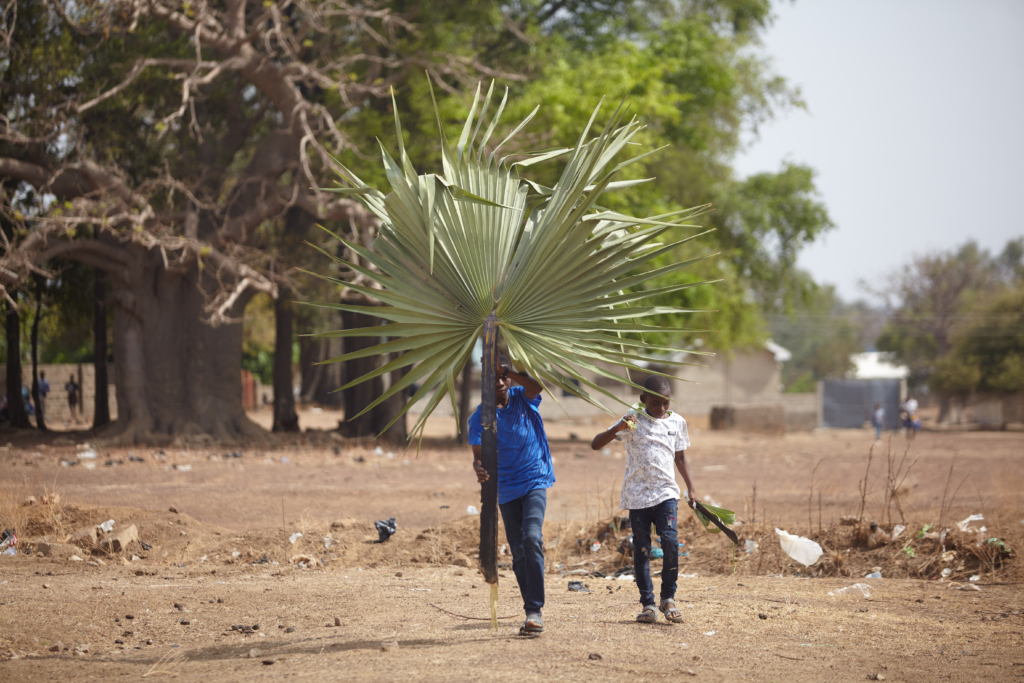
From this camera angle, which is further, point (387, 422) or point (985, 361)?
point (985, 361)

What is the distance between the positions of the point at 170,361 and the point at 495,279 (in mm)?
16481

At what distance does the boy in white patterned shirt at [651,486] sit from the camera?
5355 mm

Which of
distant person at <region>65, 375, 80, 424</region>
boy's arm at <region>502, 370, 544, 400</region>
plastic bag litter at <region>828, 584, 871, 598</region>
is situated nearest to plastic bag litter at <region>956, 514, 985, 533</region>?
plastic bag litter at <region>828, 584, 871, 598</region>

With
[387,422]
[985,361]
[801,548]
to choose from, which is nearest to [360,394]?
[387,422]

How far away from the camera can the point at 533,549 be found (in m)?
4.89

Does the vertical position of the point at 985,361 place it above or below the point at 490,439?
above

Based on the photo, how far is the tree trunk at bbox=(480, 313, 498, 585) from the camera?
4652mm

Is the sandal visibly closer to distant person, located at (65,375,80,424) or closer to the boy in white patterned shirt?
the boy in white patterned shirt

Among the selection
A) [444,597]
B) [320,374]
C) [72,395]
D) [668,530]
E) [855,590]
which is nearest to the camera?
[668,530]

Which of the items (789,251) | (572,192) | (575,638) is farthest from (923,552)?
(789,251)

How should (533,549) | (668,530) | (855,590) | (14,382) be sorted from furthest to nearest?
(14,382) < (855,590) < (668,530) < (533,549)

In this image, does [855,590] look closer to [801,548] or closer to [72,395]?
[801,548]

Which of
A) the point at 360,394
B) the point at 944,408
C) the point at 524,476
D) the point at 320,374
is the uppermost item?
the point at 524,476

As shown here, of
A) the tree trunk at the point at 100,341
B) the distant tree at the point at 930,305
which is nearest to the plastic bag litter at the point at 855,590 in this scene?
the tree trunk at the point at 100,341
